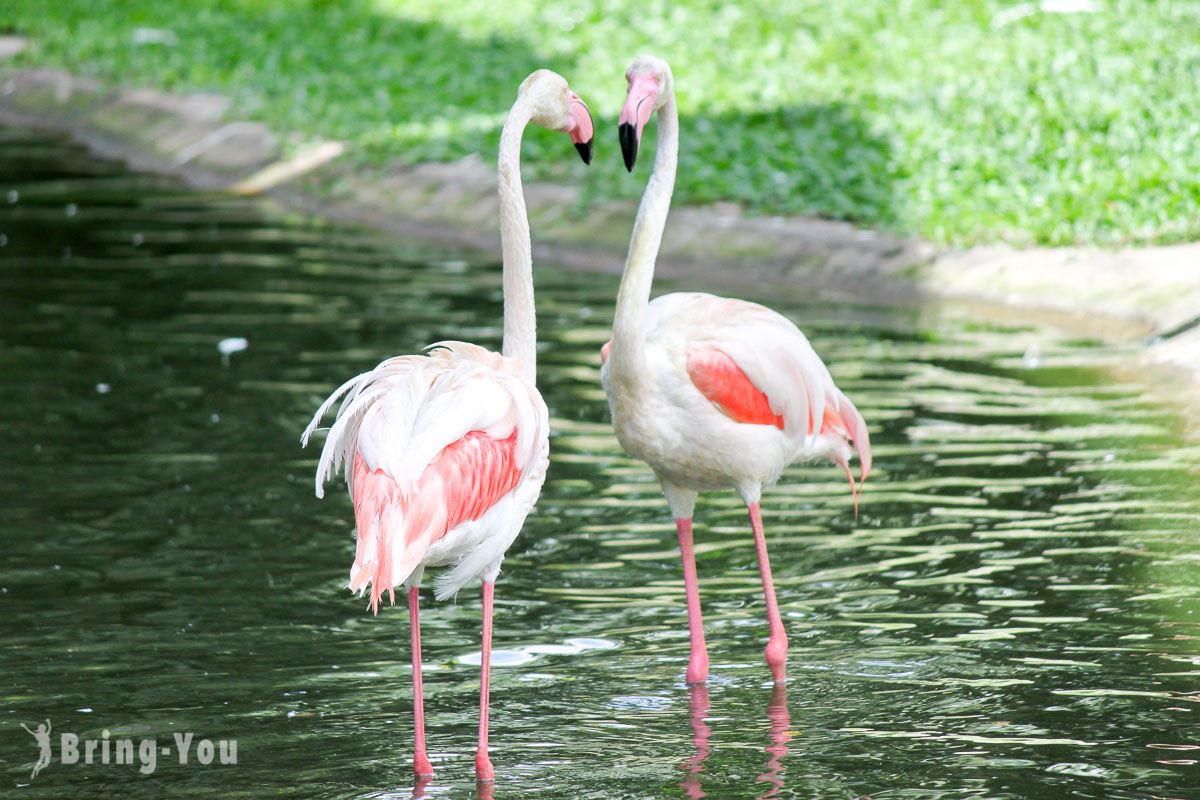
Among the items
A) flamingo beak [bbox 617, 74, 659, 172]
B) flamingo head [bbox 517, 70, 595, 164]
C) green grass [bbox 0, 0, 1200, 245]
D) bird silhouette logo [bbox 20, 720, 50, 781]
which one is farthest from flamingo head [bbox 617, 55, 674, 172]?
green grass [bbox 0, 0, 1200, 245]

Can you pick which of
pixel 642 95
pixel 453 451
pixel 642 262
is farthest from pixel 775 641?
pixel 642 95

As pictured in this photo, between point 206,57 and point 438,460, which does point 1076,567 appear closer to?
point 438,460

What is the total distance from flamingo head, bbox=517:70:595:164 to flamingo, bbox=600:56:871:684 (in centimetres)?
12

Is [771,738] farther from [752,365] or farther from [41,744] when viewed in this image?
[41,744]

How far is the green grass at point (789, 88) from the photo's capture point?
11.0 m

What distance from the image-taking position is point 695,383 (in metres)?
4.91

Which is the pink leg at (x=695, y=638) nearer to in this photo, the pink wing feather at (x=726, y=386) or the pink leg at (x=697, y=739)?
the pink leg at (x=697, y=739)

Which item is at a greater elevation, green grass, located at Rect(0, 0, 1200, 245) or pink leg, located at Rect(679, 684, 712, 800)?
green grass, located at Rect(0, 0, 1200, 245)

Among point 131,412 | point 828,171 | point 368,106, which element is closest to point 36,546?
point 131,412

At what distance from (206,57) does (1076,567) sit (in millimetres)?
14364

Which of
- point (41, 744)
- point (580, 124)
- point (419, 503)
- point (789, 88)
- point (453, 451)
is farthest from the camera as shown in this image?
point (789, 88)

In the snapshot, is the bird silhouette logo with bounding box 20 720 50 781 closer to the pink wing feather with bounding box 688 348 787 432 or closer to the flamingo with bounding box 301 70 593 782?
the flamingo with bounding box 301 70 593 782

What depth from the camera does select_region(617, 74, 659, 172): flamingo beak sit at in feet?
15.3

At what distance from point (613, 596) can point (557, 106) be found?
1.86 m
